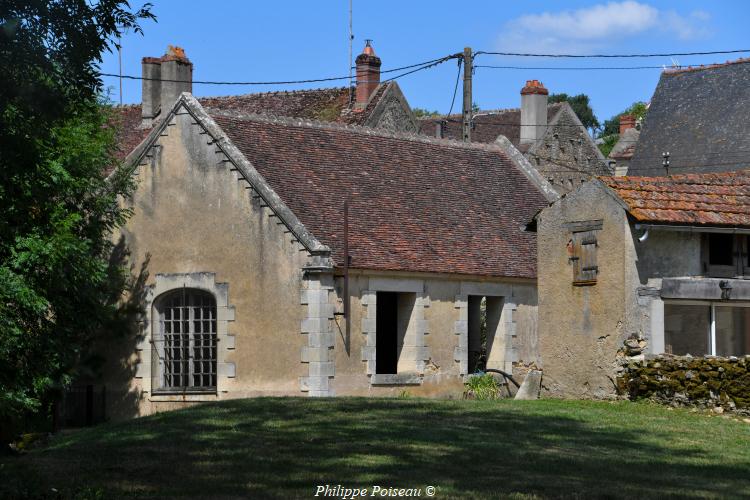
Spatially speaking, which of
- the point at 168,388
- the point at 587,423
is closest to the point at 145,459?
the point at 587,423

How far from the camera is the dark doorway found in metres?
26.0

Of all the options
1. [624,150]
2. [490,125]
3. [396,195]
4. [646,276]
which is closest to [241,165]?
[396,195]

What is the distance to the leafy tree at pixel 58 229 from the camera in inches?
482

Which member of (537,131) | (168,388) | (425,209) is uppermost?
(537,131)

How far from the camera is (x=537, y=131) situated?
45219 mm

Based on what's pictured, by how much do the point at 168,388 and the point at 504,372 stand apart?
22.4 ft

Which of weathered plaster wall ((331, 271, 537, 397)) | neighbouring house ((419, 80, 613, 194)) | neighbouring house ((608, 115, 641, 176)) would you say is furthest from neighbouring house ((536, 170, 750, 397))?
neighbouring house ((608, 115, 641, 176))

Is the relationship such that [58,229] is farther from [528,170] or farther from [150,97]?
[150,97]

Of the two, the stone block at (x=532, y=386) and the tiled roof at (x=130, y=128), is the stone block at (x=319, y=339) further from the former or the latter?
the tiled roof at (x=130, y=128)

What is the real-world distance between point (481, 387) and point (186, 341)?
5.91m

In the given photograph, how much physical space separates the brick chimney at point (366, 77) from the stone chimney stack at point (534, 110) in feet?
34.0

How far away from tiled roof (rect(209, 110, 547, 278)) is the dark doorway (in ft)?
5.43

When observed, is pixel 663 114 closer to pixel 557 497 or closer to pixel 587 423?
pixel 587 423

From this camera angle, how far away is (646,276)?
65.4 ft
